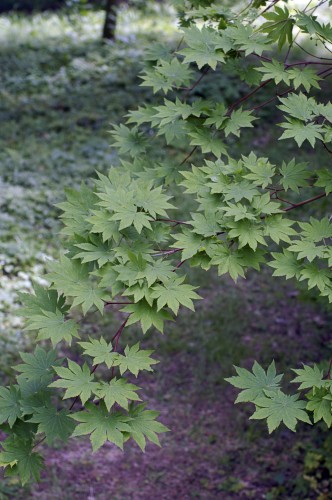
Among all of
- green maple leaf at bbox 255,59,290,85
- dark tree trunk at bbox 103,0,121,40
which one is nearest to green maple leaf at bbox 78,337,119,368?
green maple leaf at bbox 255,59,290,85

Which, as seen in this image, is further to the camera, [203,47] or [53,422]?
[203,47]

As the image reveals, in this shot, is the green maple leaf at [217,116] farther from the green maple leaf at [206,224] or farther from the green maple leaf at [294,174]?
the green maple leaf at [206,224]

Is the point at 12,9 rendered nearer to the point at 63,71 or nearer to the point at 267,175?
the point at 63,71

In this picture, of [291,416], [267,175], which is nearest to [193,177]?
[267,175]

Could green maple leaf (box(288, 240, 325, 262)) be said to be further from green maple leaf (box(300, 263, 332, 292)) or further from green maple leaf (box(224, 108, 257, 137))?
green maple leaf (box(224, 108, 257, 137))

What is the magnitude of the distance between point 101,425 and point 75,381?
0.18 meters

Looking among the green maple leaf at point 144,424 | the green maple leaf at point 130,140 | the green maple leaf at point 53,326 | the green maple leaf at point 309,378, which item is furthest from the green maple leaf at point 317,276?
the green maple leaf at point 130,140

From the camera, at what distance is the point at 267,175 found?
2484 millimetres

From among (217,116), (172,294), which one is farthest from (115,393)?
(217,116)

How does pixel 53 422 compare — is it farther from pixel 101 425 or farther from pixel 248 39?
pixel 248 39

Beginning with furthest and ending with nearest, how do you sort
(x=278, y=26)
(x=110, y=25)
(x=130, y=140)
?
(x=110, y=25), (x=130, y=140), (x=278, y=26)

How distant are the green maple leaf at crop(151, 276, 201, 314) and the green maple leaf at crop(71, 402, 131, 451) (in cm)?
44

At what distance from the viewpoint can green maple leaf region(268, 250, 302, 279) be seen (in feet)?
7.87

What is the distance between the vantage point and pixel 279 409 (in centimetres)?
230
